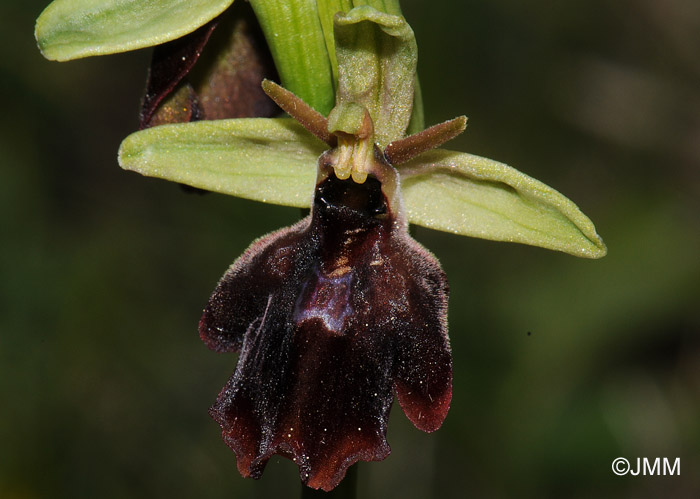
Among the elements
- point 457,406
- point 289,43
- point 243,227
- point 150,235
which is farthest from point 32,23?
point 289,43

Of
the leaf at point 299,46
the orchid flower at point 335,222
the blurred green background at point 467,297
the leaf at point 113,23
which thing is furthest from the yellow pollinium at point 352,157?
the blurred green background at point 467,297

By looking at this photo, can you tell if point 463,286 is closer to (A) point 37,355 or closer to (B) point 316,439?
(A) point 37,355

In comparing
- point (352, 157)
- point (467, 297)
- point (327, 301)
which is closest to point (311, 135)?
point (352, 157)

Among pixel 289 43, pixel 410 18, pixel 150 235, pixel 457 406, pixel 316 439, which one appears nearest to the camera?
pixel 316 439

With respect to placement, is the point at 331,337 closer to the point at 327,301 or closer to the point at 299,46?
the point at 327,301

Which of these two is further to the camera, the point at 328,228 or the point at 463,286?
the point at 463,286

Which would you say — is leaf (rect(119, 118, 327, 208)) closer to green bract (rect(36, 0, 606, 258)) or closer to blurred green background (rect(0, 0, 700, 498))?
green bract (rect(36, 0, 606, 258))

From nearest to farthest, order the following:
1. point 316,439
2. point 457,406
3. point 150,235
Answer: point 316,439 < point 457,406 < point 150,235
